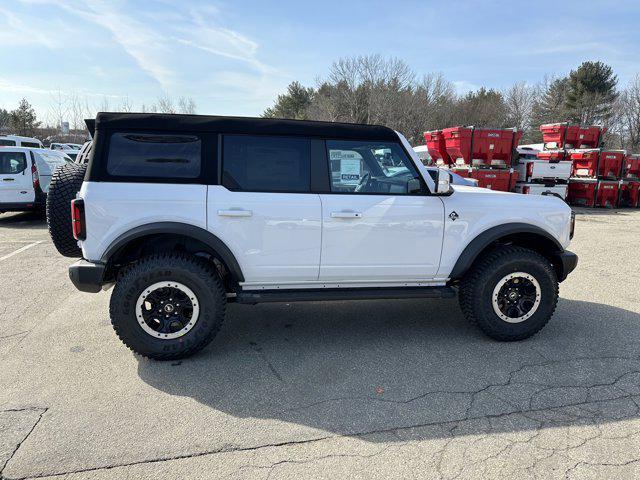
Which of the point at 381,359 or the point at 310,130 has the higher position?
the point at 310,130

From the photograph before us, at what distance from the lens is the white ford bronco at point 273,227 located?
136 inches

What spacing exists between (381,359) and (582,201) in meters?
16.7

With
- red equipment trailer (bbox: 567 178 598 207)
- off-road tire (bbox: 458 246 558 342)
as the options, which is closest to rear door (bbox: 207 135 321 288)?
off-road tire (bbox: 458 246 558 342)

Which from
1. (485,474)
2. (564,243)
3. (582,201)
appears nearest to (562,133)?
(582,201)

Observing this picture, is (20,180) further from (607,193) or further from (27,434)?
(607,193)

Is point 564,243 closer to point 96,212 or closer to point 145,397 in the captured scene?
point 145,397

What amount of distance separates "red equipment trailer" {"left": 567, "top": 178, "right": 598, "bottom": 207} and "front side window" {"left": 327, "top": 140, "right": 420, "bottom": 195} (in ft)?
52.3

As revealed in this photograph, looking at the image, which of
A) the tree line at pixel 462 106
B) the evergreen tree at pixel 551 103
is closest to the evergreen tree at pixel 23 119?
the tree line at pixel 462 106

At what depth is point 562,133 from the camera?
17.1 meters

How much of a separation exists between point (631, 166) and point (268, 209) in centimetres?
1898

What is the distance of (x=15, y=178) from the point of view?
10.4 metres

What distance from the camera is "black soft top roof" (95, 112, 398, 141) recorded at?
3490 millimetres

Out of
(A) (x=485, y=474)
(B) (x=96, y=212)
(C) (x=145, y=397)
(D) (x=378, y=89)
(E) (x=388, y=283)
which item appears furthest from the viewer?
(D) (x=378, y=89)

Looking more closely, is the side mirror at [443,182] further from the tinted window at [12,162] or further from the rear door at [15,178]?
the tinted window at [12,162]
